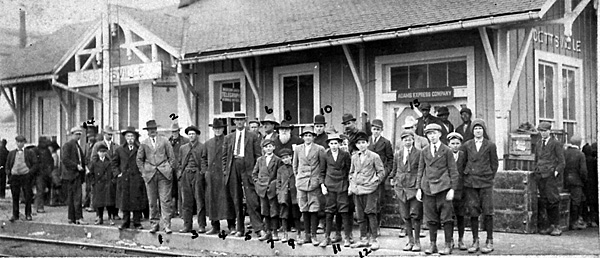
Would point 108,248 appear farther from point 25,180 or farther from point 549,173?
point 549,173

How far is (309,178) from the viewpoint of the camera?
10.0m

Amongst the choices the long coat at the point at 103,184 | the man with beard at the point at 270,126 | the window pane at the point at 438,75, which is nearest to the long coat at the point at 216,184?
the man with beard at the point at 270,126

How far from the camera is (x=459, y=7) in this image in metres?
11.8

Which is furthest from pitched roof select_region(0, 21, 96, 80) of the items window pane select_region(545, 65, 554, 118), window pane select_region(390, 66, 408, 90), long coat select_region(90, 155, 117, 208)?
window pane select_region(545, 65, 554, 118)

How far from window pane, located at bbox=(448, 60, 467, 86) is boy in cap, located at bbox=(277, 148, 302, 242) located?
3.40m

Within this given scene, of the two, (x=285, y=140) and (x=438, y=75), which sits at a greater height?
(x=438, y=75)

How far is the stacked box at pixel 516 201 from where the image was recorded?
10500mm

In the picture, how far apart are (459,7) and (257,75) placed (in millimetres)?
4855

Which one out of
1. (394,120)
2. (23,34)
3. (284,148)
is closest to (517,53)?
(394,120)

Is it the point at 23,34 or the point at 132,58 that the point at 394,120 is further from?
the point at 23,34

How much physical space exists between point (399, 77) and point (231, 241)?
14.5 ft

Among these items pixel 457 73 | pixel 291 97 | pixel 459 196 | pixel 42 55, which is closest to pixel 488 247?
pixel 459 196

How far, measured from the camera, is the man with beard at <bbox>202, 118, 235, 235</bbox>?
444 inches

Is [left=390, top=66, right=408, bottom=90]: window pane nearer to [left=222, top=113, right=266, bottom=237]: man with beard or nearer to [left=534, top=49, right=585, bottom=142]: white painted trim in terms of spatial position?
[left=534, top=49, right=585, bottom=142]: white painted trim
